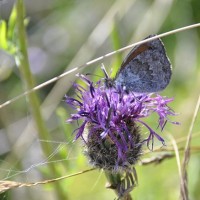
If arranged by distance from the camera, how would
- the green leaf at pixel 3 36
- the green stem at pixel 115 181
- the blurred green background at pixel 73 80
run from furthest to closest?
the blurred green background at pixel 73 80, the green leaf at pixel 3 36, the green stem at pixel 115 181

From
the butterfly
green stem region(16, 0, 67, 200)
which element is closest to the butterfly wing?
the butterfly

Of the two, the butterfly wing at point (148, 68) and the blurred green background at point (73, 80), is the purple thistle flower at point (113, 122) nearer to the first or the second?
the butterfly wing at point (148, 68)

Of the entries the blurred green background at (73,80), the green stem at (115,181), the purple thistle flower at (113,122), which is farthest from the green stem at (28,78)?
the green stem at (115,181)

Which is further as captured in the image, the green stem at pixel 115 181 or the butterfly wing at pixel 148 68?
the butterfly wing at pixel 148 68

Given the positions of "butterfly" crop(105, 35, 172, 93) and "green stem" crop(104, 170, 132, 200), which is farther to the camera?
"butterfly" crop(105, 35, 172, 93)

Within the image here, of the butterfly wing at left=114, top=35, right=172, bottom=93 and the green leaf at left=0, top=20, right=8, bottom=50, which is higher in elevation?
Result: the green leaf at left=0, top=20, right=8, bottom=50

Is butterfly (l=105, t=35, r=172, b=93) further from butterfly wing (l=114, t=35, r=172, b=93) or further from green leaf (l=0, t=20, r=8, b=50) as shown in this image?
green leaf (l=0, t=20, r=8, b=50)

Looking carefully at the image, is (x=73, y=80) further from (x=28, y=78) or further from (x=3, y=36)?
(x=3, y=36)
